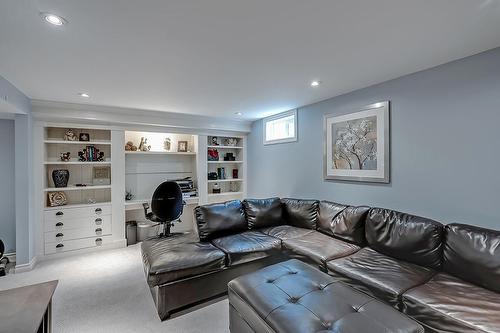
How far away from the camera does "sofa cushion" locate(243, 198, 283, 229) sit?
3431 millimetres

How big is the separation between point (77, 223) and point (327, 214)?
386 cm

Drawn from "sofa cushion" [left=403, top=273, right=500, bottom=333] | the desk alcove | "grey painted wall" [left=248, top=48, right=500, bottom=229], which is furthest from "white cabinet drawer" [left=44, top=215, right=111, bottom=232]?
"sofa cushion" [left=403, top=273, right=500, bottom=333]

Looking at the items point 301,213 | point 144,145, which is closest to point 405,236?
point 301,213

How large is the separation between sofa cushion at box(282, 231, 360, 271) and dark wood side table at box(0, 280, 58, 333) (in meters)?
2.13

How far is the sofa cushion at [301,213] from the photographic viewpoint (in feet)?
10.9

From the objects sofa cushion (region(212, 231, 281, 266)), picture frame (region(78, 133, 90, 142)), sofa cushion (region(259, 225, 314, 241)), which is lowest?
sofa cushion (region(212, 231, 281, 266))

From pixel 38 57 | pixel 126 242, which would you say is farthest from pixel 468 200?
pixel 126 242

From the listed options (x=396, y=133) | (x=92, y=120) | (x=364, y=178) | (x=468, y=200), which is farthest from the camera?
(x=92, y=120)

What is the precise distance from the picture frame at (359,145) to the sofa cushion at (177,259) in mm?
1948

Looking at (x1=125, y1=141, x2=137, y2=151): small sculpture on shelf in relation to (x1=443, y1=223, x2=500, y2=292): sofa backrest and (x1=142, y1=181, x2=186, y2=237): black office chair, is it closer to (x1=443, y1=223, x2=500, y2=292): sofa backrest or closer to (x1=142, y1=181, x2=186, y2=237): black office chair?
(x1=142, y1=181, x2=186, y2=237): black office chair

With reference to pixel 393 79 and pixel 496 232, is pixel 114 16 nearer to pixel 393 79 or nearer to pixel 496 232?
pixel 393 79

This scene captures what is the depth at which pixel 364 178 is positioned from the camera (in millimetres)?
2959

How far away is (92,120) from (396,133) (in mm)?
4329

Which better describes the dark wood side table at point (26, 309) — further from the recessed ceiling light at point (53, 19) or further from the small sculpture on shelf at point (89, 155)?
the small sculpture on shelf at point (89, 155)
